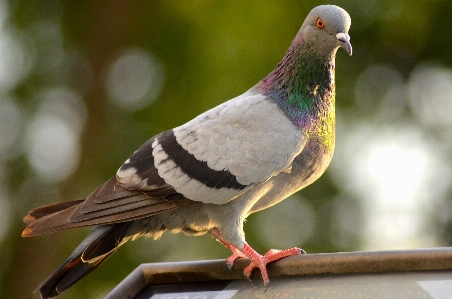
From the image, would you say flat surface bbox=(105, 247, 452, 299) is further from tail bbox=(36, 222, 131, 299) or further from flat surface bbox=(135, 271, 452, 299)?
tail bbox=(36, 222, 131, 299)

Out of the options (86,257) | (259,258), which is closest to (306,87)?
(259,258)

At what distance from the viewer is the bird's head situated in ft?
16.1

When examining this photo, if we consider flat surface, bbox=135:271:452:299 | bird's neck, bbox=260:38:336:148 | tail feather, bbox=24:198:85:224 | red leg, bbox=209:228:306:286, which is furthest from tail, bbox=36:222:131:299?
bird's neck, bbox=260:38:336:148

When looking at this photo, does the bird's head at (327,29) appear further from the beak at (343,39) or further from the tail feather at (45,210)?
the tail feather at (45,210)

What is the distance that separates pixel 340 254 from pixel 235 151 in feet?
6.27

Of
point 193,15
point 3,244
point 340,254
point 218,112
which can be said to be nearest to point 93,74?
point 193,15

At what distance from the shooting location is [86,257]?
456 cm

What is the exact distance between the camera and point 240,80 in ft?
31.9

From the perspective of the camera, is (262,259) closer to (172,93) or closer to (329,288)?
(329,288)

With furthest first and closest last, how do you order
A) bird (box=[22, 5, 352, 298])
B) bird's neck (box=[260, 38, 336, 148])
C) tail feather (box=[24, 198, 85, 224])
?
bird's neck (box=[260, 38, 336, 148]) < tail feather (box=[24, 198, 85, 224]) < bird (box=[22, 5, 352, 298])

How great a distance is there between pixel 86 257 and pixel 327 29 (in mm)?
2412

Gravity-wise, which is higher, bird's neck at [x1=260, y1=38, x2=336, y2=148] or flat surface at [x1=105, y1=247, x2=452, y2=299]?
bird's neck at [x1=260, y1=38, x2=336, y2=148]

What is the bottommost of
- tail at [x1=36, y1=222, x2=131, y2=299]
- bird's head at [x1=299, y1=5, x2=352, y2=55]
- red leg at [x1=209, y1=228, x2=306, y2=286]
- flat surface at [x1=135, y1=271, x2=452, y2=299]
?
red leg at [x1=209, y1=228, x2=306, y2=286]

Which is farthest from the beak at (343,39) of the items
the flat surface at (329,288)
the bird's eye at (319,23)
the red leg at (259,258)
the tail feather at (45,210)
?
the tail feather at (45,210)
